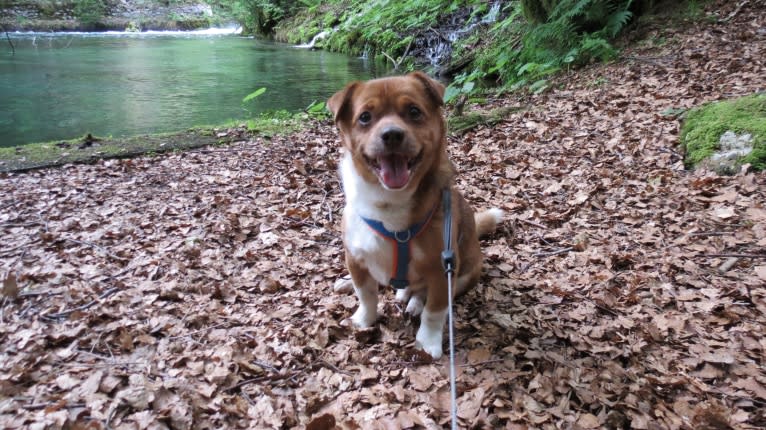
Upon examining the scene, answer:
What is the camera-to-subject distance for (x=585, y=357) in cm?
303

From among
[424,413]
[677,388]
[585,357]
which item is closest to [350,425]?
[424,413]

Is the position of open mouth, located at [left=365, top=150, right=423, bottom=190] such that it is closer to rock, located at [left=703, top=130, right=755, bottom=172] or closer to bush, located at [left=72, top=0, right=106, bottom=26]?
rock, located at [left=703, top=130, right=755, bottom=172]

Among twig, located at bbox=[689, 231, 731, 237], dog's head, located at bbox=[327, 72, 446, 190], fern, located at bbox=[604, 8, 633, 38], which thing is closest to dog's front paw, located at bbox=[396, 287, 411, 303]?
dog's head, located at bbox=[327, 72, 446, 190]

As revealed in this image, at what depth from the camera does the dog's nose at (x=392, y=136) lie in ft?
8.52

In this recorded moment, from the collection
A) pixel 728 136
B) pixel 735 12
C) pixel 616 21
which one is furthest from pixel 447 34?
pixel 728 136

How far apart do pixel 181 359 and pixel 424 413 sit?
5.67 feet

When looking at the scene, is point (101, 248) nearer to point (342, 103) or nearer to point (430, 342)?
point (342, 103)

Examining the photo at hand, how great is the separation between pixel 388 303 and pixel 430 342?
71 cm

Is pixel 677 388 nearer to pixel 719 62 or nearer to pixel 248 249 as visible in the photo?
pixel 248 249

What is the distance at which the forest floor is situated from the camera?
2662 mm

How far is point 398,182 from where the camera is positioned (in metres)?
2.69

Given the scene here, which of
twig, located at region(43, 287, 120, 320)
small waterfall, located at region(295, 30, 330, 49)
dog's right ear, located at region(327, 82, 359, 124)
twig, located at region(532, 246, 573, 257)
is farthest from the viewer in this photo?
small waterfall, located at region(295, 30, 330, 49)

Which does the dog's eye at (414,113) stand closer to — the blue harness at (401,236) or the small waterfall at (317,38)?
the blue harness at (401,236)

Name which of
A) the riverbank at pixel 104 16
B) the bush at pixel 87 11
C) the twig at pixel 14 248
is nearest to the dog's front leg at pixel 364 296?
the twig at pixel 14 248
